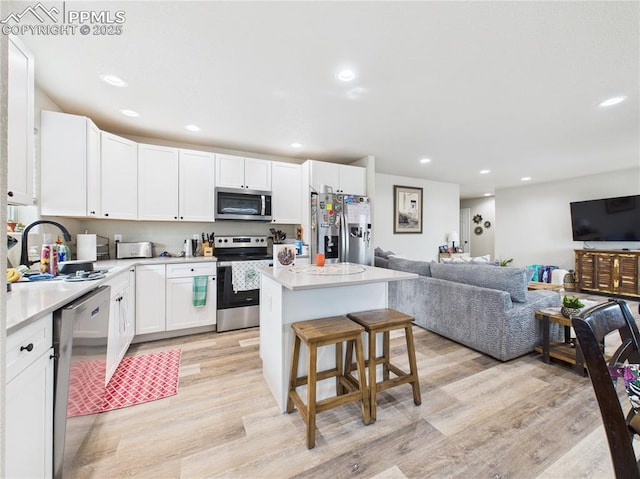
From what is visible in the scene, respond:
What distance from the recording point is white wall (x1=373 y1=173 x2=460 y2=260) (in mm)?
5621

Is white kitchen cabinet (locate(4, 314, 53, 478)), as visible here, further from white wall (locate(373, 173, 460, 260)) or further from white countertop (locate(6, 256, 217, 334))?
white wall (locate(373, 173, 460, 260))

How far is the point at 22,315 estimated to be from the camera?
1011 millimetres

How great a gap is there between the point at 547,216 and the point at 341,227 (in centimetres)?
574

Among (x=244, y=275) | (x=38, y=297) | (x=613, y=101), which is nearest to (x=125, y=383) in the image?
(x=38, y=297)

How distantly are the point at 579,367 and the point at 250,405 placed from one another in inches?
110

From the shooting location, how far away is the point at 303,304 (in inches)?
73.3

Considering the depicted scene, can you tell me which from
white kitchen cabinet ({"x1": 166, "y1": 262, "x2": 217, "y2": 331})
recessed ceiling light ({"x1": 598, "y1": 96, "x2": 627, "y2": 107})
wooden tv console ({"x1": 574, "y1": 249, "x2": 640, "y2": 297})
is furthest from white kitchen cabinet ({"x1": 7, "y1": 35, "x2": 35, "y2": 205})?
wooden tv console ({"x1": 574, "y1": 249, "x2": 640, "y2": 297})

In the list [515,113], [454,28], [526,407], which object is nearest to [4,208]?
[454,28]

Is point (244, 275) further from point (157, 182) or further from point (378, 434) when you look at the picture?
point (378, 434)

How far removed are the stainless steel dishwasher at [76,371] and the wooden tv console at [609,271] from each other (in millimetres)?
7677

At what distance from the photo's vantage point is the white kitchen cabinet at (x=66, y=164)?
2342mm

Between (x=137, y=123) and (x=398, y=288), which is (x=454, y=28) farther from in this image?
(x=137, y=123)

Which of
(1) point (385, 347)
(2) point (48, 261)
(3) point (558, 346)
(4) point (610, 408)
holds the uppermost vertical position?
(2) point (48, 261)

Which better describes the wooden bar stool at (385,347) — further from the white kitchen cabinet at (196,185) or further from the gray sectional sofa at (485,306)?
the white kitchen cabinet at (196,185)
